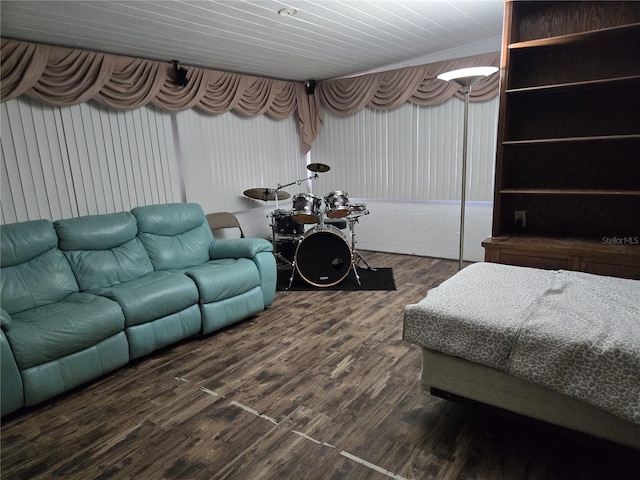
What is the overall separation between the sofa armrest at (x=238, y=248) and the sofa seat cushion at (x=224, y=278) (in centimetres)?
8

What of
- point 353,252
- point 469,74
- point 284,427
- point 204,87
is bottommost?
point 284,427

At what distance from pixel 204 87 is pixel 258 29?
46.3 inches

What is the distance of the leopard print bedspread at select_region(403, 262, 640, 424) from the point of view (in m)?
1.39

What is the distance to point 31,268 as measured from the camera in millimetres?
2678

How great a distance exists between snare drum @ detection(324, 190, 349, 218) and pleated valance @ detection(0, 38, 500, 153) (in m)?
1.46

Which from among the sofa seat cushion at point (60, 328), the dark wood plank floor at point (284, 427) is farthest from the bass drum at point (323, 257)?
the sofa seat cushion at point (60, 328)

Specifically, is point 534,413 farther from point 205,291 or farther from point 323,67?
point 323,67

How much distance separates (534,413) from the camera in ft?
5.25

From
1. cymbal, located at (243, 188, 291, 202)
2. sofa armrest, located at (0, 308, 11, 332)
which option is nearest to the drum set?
cymbal, located at (243, 188, 291, 202)

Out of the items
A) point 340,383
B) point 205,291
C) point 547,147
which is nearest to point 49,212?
point 205,291

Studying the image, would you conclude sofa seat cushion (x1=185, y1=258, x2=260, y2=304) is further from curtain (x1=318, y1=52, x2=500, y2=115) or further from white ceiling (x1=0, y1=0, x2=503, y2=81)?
curtain (x1=318, y1=52, x2=500, y2=115)

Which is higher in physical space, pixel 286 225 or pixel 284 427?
pixel 286 225

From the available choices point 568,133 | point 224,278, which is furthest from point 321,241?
point 568,133

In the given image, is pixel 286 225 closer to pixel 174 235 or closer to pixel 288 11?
pixel 174 235
